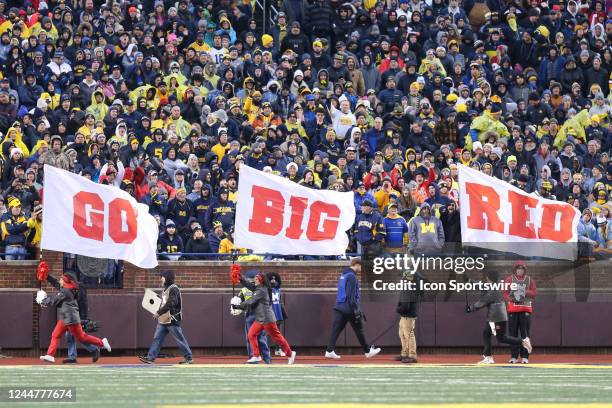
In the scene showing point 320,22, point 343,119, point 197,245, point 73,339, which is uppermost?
point 320,22

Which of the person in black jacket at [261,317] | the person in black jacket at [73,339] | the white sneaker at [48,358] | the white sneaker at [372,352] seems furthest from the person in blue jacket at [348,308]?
the white sneaker at [48,358]

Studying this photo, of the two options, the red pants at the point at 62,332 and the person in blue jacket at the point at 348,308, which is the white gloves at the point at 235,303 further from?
the red pants at the point at 62,332

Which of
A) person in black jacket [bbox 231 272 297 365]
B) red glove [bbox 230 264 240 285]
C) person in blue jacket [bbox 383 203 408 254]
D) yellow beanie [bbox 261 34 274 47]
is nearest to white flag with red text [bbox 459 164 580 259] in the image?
person in blue jacket [bbox 383 203 408 254]

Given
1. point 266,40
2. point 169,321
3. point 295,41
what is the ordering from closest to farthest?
point 169,321
point 266,40
point 295,41

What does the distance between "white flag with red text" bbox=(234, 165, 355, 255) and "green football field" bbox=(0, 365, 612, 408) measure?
3.18 m

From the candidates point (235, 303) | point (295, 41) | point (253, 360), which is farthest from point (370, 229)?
point (295, 41)

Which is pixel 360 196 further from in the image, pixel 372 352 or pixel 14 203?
pixel 14 203

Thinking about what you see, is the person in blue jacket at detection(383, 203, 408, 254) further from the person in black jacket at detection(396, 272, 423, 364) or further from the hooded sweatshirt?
the person in black jacket at detection(396, 272, 423, 364)

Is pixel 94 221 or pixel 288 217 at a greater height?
pixel 288 217

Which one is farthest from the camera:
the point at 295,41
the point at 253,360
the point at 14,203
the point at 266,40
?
the point at 295,41

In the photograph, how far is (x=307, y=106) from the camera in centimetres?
2892

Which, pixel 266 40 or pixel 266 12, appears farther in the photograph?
pixel 266 12

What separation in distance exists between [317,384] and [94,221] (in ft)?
25.6

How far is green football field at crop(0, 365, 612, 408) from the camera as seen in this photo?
567 inches
